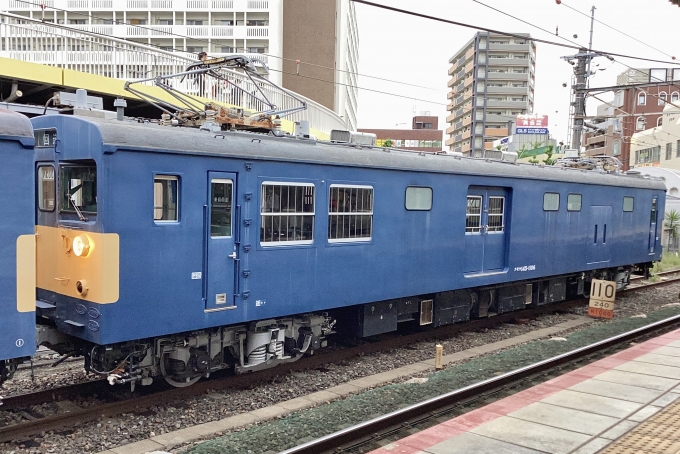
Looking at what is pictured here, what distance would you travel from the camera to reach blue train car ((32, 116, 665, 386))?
7.45 m

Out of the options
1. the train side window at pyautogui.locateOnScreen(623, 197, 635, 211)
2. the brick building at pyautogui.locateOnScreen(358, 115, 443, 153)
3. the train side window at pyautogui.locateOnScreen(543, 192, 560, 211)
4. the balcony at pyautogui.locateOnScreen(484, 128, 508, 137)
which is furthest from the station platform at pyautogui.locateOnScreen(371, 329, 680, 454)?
the brick building at pyautogui.locateOnScreen(358, 115, 443, 153)

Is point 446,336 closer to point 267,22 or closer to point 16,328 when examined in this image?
point 16,328

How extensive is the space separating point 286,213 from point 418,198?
333 centimetres

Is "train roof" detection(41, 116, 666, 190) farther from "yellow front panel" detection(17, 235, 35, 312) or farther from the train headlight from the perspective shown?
"yellow front panel" detection(17, 235, 35, 312)

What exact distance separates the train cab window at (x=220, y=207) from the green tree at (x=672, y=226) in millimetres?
33132

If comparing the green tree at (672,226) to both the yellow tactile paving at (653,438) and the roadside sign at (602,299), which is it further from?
the yellow tactile paving at (653,438)

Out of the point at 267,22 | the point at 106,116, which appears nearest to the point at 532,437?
the point at 106,116

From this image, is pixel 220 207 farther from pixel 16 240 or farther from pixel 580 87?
pixel 580 87

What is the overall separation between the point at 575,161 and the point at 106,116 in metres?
14.5

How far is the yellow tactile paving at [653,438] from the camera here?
6.32 meters

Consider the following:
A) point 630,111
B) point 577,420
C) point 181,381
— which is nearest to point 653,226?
point 577,420

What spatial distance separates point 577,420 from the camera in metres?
7.36

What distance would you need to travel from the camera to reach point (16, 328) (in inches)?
257

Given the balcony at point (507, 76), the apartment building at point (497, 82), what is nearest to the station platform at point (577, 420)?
the apartment building at point (497, 82)
